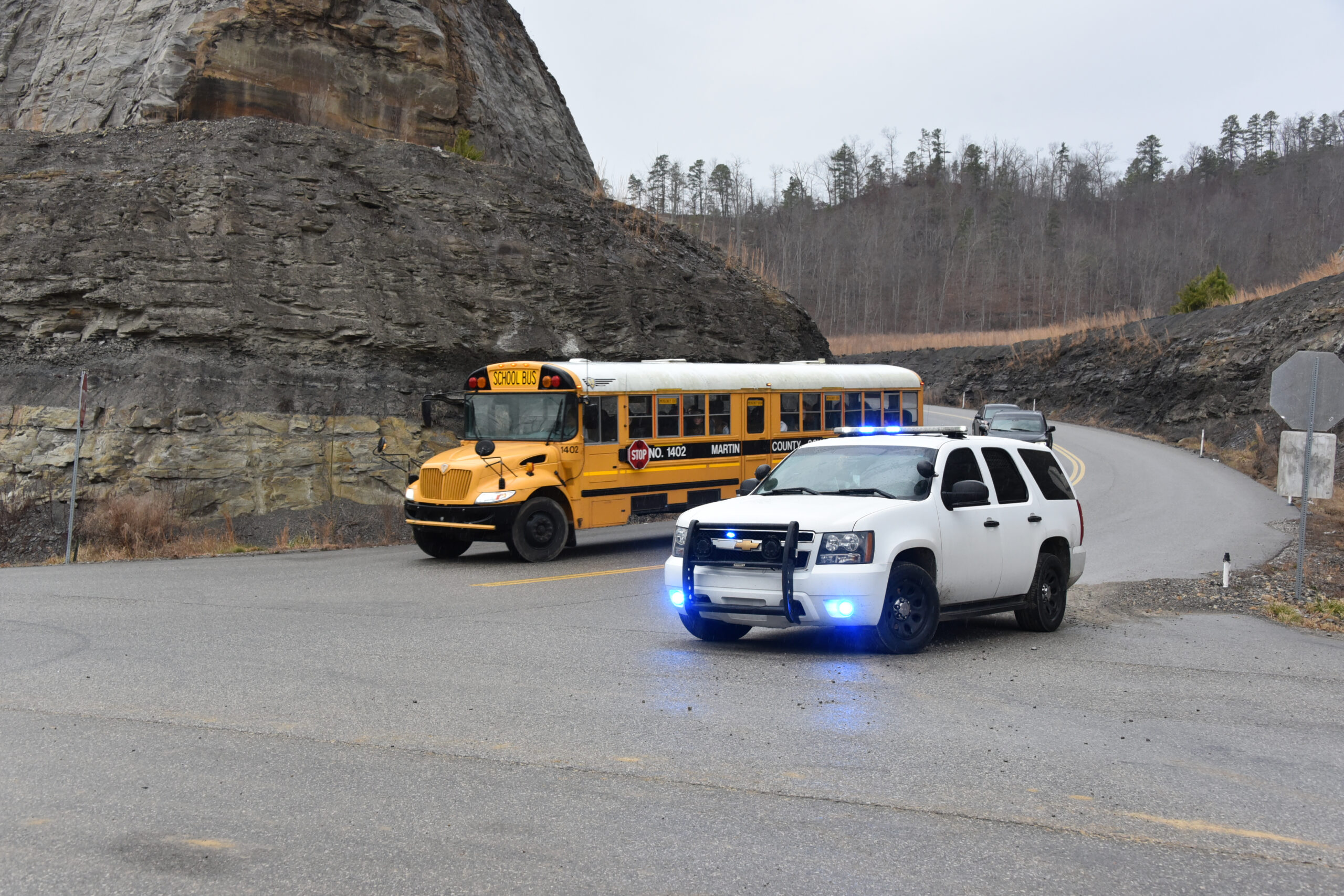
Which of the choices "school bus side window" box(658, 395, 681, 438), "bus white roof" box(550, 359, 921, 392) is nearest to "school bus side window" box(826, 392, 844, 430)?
"bus white roof" box(550, 359, 921, 392)

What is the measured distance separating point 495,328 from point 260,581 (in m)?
13.0

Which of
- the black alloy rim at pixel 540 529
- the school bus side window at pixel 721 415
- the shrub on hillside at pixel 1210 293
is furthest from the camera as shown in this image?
the shrub on hillside at pixel 1210 293

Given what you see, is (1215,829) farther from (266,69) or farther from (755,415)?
(266,69)

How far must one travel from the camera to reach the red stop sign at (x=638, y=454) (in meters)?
18.1

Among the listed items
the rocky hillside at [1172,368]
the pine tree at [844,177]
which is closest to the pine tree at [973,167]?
the pine tree at [844,177]

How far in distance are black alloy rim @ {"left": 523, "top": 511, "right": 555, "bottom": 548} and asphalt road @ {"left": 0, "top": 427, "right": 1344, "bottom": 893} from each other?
5350 millimetres

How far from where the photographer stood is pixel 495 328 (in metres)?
26.5

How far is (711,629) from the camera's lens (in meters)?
10.2

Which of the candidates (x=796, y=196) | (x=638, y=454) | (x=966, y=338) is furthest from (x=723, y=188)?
(x=638, y=454)

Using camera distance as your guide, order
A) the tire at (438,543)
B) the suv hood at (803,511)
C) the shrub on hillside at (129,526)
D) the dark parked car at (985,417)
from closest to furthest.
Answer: the suv hood at (803,511)
the tire at (438,543)
the shrub on hillside at (129,526)
the dark parked car at (985,417)

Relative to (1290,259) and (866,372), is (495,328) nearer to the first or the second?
(866,372)

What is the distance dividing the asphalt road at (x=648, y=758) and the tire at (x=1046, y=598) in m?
0.17

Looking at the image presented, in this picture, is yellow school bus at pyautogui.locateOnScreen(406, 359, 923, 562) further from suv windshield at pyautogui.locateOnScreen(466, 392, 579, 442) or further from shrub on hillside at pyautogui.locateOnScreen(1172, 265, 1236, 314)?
shrub on hillside at pyautogui.locateOnScreen(1172, 265, 1236, 314)

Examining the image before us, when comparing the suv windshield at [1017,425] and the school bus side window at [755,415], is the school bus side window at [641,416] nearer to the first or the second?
the school bus side window at [755,415]
